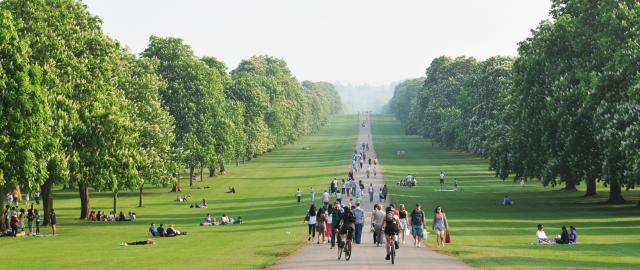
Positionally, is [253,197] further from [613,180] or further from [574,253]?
[574,253]

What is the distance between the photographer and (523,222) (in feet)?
220

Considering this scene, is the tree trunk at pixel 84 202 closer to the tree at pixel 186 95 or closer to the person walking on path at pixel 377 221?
the tree at pixel 186 95

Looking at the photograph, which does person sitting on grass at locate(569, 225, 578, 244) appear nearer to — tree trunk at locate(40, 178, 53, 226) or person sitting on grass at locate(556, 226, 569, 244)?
person sitting on grass at locate(556, 226, 569, 244)

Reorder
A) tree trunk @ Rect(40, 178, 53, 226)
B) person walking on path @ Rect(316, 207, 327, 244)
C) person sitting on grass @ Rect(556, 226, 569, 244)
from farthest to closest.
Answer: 1. tree trunk @ Rect(40, 178, 53, 226)
2. person sitting on grass @ Rect(556, 226, 569, 244)
3. person walking on path @ Rect(316, 207, 327, 244)

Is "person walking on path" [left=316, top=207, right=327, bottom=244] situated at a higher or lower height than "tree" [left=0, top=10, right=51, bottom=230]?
lower

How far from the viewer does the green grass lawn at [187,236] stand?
145ft

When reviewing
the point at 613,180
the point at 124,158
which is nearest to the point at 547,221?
the point at 613,180

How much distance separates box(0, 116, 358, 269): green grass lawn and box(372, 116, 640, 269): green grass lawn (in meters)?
10.0

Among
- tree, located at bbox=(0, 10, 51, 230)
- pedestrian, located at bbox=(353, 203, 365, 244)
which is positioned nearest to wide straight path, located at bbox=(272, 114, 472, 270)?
pedestrian, located at bbox=(353, 203, 365, 244)

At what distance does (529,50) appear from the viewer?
87250 mm

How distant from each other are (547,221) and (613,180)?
661 centimetres

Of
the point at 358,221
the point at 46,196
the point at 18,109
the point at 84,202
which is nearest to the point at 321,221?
the point at 358,221

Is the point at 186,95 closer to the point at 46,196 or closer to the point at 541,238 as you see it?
the point at 46,196

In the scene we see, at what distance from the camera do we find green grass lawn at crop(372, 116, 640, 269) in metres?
42.5
